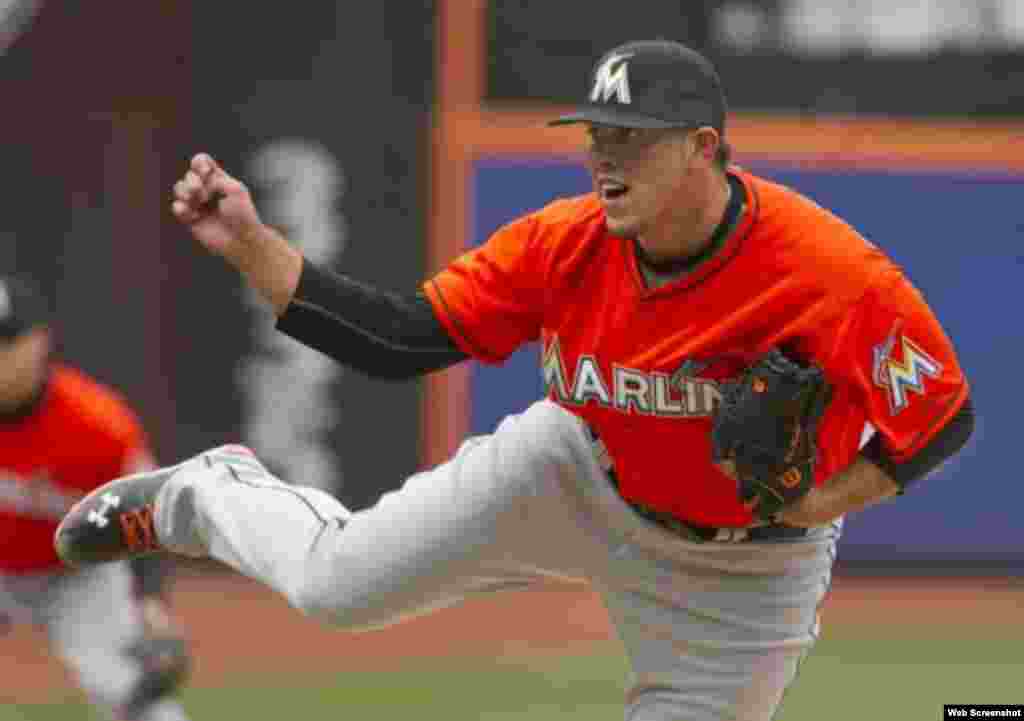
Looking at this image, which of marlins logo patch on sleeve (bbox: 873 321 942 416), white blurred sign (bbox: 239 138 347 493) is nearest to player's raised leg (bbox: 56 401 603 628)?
marlins logo patch on sleeve (bbox: 873 321 942 416)

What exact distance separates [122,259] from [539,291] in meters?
6.08

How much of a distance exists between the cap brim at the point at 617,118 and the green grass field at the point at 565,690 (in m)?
3.70

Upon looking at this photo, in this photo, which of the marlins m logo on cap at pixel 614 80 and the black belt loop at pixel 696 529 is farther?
the black belt loop at pixel 696 529

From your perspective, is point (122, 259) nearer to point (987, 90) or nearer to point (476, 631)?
point (476, 631)

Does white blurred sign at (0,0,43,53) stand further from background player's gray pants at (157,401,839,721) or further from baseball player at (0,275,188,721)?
background player's gray pants at (157,401,839,721)

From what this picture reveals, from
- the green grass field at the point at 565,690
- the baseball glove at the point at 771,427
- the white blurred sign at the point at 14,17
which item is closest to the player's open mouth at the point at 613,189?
the baseball glove at the point at 771,427

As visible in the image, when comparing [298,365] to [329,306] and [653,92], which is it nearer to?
[329,306]

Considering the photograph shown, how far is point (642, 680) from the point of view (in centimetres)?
514

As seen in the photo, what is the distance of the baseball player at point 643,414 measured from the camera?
4.67 metres

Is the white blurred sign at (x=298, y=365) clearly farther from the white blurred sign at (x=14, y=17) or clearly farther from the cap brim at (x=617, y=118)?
the cap brim at (x=617, y=118)

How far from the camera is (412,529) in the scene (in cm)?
504

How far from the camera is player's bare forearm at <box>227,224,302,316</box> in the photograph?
16.1 ft

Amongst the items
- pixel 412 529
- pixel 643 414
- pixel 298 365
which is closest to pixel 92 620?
pixel 412 529

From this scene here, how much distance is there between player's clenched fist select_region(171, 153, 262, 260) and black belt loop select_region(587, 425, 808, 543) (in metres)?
0.92
